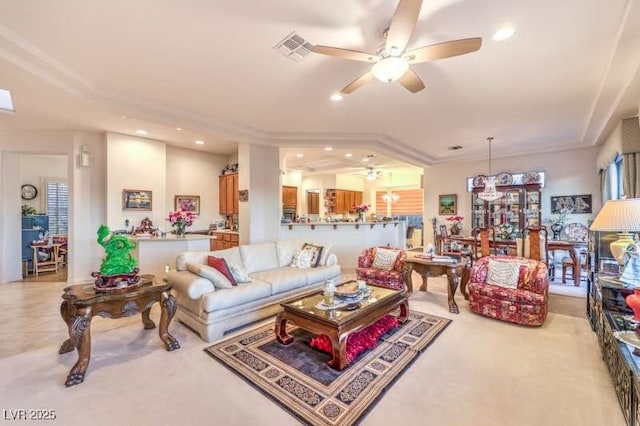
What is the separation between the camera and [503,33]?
2.48 metres

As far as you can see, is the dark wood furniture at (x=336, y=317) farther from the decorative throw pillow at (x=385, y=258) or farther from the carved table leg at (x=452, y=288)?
the decorative throw pillow at (x=385, y=258)

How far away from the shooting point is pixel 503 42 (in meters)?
2.62

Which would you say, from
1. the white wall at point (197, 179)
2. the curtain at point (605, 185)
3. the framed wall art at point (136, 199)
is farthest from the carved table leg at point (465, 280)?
the framed wall art at point (136, 199)

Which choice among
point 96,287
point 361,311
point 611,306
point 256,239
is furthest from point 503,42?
point 256,239

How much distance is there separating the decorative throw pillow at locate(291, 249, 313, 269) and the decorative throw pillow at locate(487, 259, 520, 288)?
253 cm

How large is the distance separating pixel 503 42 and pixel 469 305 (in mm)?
3151

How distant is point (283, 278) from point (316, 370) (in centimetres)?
154

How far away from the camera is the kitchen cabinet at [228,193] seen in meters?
6.85

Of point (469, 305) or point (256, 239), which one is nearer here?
point (469, 305)

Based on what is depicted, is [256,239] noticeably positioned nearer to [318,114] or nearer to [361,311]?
[318,114]

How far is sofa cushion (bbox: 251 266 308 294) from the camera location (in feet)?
12.3

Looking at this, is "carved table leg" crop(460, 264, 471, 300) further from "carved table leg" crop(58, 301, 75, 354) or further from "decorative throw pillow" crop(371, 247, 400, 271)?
"carved table leg" crop(58, 301, 75, 354)

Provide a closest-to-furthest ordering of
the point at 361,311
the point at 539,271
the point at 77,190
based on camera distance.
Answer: the point at 361,311, the point at 539,271, the point at 77,190

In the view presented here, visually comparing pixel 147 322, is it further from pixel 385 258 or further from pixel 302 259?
pixel 385 258
